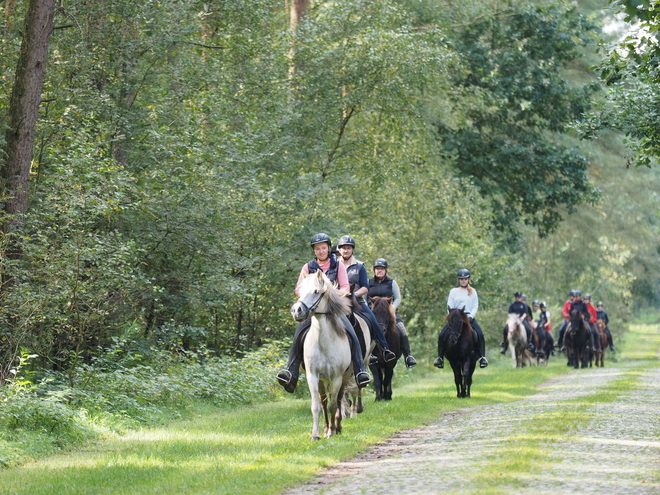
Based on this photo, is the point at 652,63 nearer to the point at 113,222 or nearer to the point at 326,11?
the point at 113,222

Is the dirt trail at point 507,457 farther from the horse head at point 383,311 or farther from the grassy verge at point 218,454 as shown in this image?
the horse head at point 383,311

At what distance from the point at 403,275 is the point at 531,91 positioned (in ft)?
39.6

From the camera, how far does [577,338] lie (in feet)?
108

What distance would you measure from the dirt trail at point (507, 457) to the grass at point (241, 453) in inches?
4.7

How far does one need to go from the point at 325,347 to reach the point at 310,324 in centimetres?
50

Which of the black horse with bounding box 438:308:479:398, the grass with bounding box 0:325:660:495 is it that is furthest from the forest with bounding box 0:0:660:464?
the black horse with bounding box 438:308:479:398

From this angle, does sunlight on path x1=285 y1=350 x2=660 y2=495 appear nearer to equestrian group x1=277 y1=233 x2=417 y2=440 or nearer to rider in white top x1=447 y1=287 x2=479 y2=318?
equestrian group x1=277 y1=233 x2=417 y2=440

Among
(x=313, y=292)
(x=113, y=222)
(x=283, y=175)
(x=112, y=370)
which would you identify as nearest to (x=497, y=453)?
(x=313, y=292)

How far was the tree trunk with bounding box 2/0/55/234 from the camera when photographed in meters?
16.4

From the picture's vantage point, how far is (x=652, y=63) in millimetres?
15492

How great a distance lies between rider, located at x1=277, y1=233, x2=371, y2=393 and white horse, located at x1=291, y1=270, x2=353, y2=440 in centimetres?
A: 17

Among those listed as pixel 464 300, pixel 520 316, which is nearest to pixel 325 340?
pixel 464 300

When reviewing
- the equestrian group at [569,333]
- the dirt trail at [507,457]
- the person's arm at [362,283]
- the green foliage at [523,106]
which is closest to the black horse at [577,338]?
the equestrian group at [569,333]

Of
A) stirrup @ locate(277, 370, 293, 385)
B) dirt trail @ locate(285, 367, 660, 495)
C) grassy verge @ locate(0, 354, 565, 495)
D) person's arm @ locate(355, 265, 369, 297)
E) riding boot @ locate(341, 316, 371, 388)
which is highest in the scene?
person's arm @ locate(355, 265, 369, 297)
